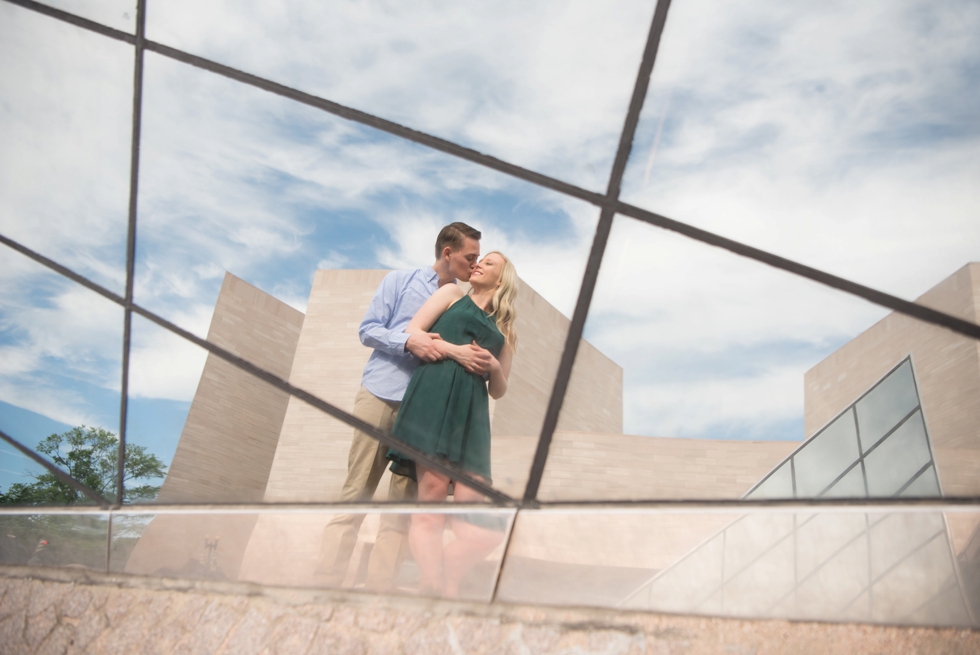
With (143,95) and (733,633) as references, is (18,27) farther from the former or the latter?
(733,633)

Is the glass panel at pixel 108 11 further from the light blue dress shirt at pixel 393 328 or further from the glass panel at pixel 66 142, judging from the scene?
the light blue dress shirt at pixel 393 328

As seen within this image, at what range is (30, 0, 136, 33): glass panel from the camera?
1782 mm

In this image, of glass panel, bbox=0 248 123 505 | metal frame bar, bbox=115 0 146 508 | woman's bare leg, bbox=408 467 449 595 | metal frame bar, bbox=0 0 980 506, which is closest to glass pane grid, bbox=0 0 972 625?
metal frame bar, bbox=0 0 980 506

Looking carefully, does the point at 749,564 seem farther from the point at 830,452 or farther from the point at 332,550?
the point at 332,550

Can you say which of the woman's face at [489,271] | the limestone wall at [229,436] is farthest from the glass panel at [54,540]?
the woman's face at [489,271]

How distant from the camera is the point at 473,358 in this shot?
1472mm

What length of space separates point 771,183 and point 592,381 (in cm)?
50

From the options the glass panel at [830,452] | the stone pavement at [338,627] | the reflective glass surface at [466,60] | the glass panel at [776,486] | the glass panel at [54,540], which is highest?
the reflective glass surface at [466,60]

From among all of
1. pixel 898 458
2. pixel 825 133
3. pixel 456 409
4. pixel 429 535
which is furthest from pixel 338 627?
pixel 825 133

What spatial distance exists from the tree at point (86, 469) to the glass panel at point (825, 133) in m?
1.48

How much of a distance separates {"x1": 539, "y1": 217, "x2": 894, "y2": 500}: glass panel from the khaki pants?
0.36m

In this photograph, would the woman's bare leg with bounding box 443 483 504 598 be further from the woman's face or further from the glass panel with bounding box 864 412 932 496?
the glass panel with bounding box 864 412 932 496

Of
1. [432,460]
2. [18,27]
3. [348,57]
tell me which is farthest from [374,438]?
[18,27]

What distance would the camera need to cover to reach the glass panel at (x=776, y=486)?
3.76 feet
